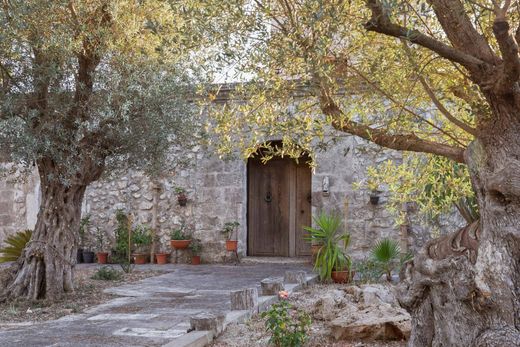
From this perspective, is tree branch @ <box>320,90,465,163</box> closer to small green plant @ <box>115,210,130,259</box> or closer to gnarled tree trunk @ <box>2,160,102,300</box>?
gnarled tree trunk @ <box>2,160,102,300</box>

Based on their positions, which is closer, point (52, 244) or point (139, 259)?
point (52, 244)

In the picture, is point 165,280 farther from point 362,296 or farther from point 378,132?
point 378,132

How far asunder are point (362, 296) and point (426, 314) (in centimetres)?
237

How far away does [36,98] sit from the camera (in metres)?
6.77

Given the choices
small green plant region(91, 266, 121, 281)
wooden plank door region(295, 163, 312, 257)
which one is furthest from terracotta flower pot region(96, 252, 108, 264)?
wooden plank door region(295, 163, 312, 257)

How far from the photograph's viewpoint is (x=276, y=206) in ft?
42.5

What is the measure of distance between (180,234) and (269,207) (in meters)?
2.13

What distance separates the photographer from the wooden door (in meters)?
12.8

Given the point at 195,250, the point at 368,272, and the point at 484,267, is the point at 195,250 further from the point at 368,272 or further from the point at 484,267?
the point at 484,267

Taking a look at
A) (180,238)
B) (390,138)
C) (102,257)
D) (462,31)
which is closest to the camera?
(462,31)

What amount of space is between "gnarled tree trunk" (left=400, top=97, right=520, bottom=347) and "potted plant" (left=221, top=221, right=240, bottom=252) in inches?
321

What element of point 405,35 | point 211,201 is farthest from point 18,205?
point 405,35

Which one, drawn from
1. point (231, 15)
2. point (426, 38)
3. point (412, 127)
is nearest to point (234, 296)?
point (412, 127)

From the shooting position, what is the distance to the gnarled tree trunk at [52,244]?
7.03 m
